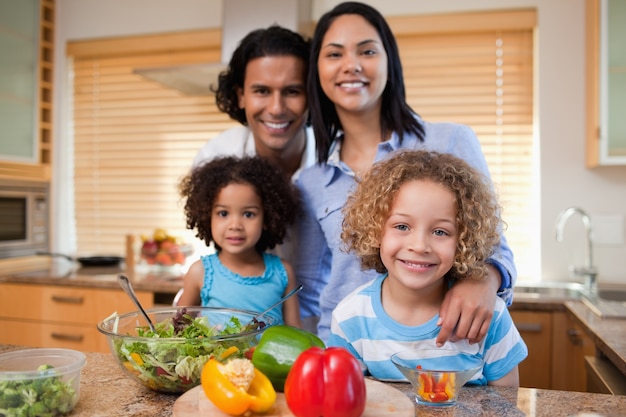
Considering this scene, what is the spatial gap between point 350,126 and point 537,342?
50.7 inches

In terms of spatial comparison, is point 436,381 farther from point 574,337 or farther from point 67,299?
point 67,299

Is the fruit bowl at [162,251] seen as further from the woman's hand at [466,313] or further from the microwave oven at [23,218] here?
the woman's hand at [466,313]

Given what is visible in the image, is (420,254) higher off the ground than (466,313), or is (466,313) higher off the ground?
(420,254)

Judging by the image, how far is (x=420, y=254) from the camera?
1094mm

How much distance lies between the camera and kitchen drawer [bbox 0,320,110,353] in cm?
269

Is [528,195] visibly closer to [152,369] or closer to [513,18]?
[513,18]

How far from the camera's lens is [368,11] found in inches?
60.5

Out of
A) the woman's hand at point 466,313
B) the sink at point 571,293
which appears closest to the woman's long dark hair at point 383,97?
the woman's hand at point 466,313

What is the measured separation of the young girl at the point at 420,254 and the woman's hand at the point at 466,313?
0.08ft

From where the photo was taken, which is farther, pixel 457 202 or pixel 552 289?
pixel 552 289

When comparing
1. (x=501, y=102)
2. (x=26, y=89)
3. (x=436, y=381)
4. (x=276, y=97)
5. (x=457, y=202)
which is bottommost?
(x=436, y=381)

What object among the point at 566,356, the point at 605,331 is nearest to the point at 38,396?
the point at 605,331

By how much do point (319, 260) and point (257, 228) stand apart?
217mm

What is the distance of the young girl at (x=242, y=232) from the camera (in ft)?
5.29
